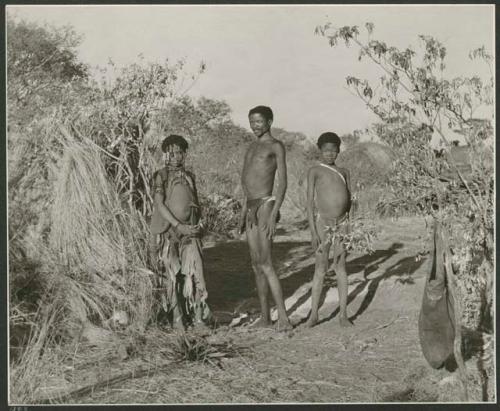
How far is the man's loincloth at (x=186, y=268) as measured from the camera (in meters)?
5.36

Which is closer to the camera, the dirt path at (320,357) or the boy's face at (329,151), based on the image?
the dirt path at (320,357)

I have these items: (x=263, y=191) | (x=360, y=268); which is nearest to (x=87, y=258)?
(x=263, y=191)

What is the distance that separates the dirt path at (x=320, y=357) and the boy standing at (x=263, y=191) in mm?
429

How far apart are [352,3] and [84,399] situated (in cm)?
330

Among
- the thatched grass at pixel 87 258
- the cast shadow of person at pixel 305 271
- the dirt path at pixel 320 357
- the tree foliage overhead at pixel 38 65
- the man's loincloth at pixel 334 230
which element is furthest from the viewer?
the cast shadow of person at pixel 305 271

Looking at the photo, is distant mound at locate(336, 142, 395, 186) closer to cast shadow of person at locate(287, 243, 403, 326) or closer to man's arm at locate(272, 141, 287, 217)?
cast shadow of person at locate(287, 243, 403, 326)

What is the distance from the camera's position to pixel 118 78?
598 centimetres

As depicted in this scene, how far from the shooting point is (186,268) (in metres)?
5.38

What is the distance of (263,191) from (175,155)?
0.75 metres

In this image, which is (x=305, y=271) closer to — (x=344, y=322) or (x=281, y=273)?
(x=281, y=273)

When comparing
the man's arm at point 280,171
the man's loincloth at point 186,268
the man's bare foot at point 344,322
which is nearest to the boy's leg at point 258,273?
the man's arm at point 280,171

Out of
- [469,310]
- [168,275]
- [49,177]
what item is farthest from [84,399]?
[469,310]

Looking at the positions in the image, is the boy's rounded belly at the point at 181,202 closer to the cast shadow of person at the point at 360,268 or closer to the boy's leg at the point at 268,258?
the boy's leg at the point at 268,258

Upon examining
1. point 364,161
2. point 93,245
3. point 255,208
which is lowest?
point 93,245
